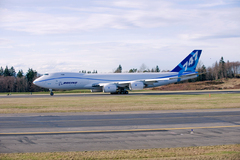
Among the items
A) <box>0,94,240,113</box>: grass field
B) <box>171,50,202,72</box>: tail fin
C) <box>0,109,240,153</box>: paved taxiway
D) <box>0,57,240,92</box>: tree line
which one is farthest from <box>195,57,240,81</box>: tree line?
<box>0,109,240,153</box>: paved taxiway

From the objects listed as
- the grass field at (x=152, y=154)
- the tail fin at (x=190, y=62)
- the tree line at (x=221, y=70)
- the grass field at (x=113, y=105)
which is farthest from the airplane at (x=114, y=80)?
the tree line at (x=221, y=70)

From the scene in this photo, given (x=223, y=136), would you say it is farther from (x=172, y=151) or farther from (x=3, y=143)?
(x=3, y=143)

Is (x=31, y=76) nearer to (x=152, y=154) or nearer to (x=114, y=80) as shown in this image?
(x=114, y=80)

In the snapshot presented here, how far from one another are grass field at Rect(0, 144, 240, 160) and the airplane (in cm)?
3661

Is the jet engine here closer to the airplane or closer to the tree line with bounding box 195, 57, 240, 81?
the airplane

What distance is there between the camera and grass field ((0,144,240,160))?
26.5 ft

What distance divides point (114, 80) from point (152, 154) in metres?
41.1

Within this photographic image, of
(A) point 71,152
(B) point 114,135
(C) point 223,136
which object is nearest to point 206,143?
(C) point 223,136

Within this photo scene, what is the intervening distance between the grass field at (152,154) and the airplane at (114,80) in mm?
36612

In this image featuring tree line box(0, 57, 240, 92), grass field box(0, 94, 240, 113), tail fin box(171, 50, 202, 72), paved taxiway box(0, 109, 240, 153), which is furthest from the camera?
tree line box(0, 57, 240, 92)

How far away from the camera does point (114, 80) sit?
162ft

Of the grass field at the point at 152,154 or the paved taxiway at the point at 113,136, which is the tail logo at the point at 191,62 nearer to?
the paved taxiway at the point at 113,136

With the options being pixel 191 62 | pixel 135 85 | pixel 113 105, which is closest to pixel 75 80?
pixel 135 85

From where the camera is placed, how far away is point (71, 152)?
875 centimetres
